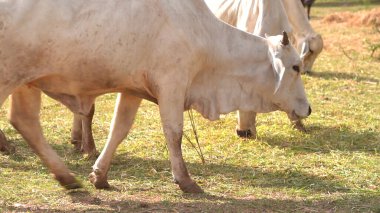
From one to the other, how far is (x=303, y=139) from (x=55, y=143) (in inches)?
93.2

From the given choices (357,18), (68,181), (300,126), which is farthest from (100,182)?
(357,18)

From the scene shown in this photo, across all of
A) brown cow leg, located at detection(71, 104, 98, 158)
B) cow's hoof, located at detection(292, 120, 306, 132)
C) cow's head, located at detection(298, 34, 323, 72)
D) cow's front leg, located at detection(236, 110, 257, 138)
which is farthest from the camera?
cow's head, located at detection(298, 34, 323, 72)

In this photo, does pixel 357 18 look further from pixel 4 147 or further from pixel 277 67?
pixel 277 67

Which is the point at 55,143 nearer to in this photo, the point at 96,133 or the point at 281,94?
the point at 96,133

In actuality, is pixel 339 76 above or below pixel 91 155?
above

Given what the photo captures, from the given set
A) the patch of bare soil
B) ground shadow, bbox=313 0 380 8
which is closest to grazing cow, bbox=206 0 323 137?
the patch of bare soil

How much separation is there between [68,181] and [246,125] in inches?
103

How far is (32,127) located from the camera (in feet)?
19.6

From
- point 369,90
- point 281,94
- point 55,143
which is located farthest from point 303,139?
point 369,90

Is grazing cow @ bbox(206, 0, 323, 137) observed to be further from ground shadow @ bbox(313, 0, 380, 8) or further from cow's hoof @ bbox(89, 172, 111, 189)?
ground shadow @ bbox(313, 0, 380, 8)

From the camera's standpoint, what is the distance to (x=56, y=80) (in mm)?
5711

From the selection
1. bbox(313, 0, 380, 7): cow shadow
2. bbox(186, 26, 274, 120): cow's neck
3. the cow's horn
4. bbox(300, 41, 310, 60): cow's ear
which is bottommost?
bbox(186, 26, 274, 120): cow's neck

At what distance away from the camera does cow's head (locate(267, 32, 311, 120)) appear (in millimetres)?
6344

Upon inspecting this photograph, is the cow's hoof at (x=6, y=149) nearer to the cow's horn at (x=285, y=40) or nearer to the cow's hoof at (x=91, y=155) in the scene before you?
the cow's hoof at (x=91, y=155)
